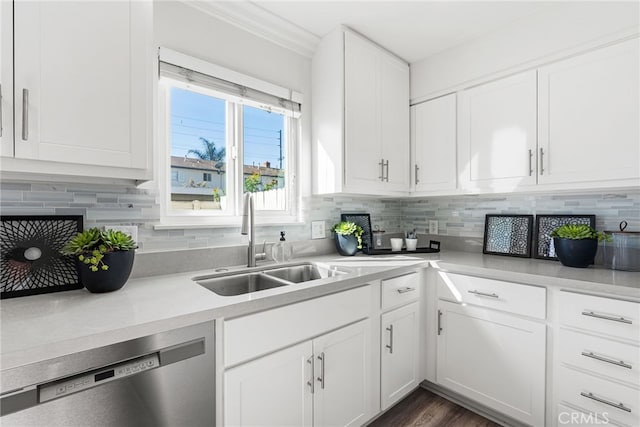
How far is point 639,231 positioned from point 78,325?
8.90ft

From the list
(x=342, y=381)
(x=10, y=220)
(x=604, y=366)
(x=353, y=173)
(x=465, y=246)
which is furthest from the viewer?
(x=465, y=246)

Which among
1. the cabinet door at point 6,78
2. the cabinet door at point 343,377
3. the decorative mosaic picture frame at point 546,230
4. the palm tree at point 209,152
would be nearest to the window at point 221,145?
the palm tree at point 209,152

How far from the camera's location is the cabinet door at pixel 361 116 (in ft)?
6.76

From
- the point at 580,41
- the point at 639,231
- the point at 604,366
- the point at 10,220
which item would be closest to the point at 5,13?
the point at 10,220

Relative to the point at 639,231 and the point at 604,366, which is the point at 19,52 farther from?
the point at 639,231

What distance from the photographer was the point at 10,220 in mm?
1203

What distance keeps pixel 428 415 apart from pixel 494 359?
20.7 inches

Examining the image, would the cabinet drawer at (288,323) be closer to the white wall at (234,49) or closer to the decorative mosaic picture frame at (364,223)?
the decorative mosaic picture frame at (364,223)

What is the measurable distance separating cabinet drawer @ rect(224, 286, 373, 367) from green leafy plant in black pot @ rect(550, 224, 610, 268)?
122 centimetres

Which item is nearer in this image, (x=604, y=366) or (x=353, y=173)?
(x=604, y=366)

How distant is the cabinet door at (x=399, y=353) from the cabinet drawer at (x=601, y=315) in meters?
0.78

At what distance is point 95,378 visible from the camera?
87 centimetres

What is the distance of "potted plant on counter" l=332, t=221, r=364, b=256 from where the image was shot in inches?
88.7

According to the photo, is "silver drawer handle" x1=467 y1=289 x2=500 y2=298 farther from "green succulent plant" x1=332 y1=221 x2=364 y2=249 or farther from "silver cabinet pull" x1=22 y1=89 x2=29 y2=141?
"silver cabinet pull" x1=22 y1=89 x2=29 y2=141
